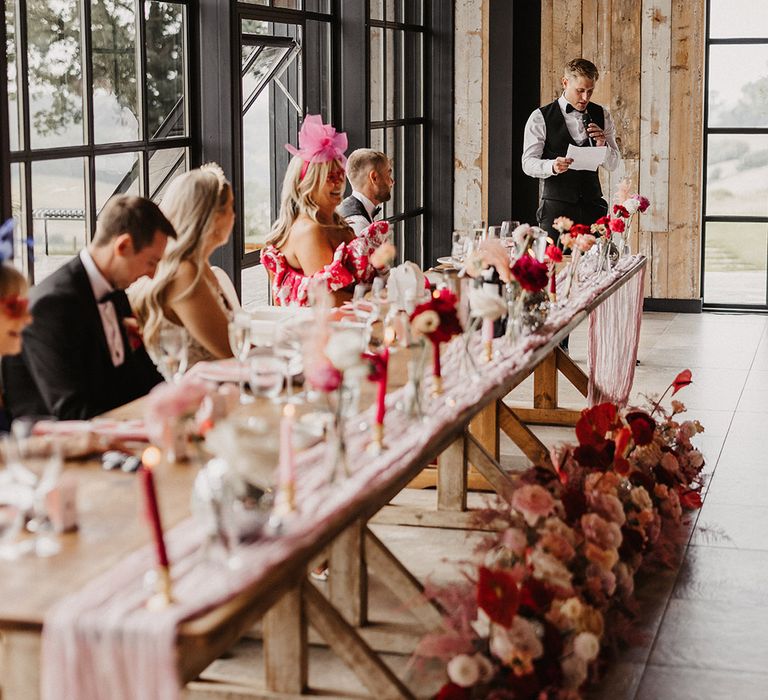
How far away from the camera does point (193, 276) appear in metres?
3.94

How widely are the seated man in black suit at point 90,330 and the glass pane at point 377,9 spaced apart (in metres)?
4.63

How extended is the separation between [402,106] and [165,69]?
3.64 meters

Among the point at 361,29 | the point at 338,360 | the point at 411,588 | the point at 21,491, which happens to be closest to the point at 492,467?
the point at 411,588

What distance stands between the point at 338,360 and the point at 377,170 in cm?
333

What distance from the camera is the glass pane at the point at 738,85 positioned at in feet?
32.9

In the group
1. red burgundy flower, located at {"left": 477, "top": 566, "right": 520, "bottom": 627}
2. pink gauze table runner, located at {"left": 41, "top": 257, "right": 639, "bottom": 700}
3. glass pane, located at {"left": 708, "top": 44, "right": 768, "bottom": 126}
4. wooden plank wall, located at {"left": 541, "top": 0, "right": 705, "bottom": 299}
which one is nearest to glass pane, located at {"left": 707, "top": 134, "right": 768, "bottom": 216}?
glass pane, located at {"left": 708, "top": 44, "right": 768, "bottom": 126}

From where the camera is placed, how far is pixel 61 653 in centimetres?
186

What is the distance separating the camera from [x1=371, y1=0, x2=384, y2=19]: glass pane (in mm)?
7820

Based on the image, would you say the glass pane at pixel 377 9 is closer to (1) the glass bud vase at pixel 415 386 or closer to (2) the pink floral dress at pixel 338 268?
(2) the pink floral dress at pixel 338 268

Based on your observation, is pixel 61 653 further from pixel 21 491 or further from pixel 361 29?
pixel 361 29

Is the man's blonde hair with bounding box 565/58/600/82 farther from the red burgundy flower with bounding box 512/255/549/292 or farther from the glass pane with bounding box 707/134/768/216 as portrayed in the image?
the red burgundy flower with bounding box 512/255/549/292

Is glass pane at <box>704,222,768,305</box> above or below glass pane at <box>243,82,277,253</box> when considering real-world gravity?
below

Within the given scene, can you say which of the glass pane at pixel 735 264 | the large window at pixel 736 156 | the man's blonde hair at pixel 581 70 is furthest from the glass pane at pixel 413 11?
the glass pane at pixel 735 264

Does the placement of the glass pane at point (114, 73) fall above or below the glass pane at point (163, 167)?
above
